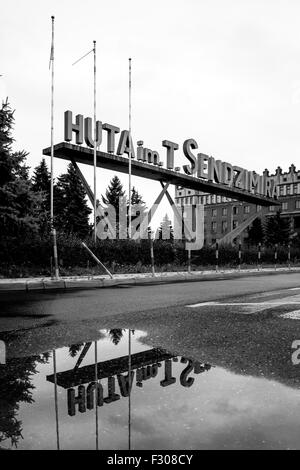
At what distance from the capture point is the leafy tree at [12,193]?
14.9 metres

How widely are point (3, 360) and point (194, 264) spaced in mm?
20596

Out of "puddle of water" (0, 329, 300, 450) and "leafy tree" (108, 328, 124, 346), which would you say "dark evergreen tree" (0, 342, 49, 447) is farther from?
"leafy tree" (108, 328, 124, 346)

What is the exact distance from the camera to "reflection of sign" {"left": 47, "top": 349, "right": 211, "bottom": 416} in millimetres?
2803

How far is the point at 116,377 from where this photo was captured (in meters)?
3.29

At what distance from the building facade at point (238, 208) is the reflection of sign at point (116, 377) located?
8559cm

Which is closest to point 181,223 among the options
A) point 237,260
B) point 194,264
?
point 237,260

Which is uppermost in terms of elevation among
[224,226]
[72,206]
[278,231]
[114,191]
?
[114,191]

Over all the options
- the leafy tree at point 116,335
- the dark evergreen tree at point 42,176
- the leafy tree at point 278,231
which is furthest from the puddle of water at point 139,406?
the leafy tree at point 278,231

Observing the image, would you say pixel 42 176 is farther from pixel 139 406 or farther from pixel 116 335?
pixel 139 406

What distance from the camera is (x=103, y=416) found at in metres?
2.51

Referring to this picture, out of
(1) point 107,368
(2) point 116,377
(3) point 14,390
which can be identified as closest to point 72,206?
(1) point 107,368

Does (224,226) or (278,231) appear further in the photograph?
(224,226)

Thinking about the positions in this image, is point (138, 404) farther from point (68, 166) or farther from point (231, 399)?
point (68, 166)

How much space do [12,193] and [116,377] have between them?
1285cm
